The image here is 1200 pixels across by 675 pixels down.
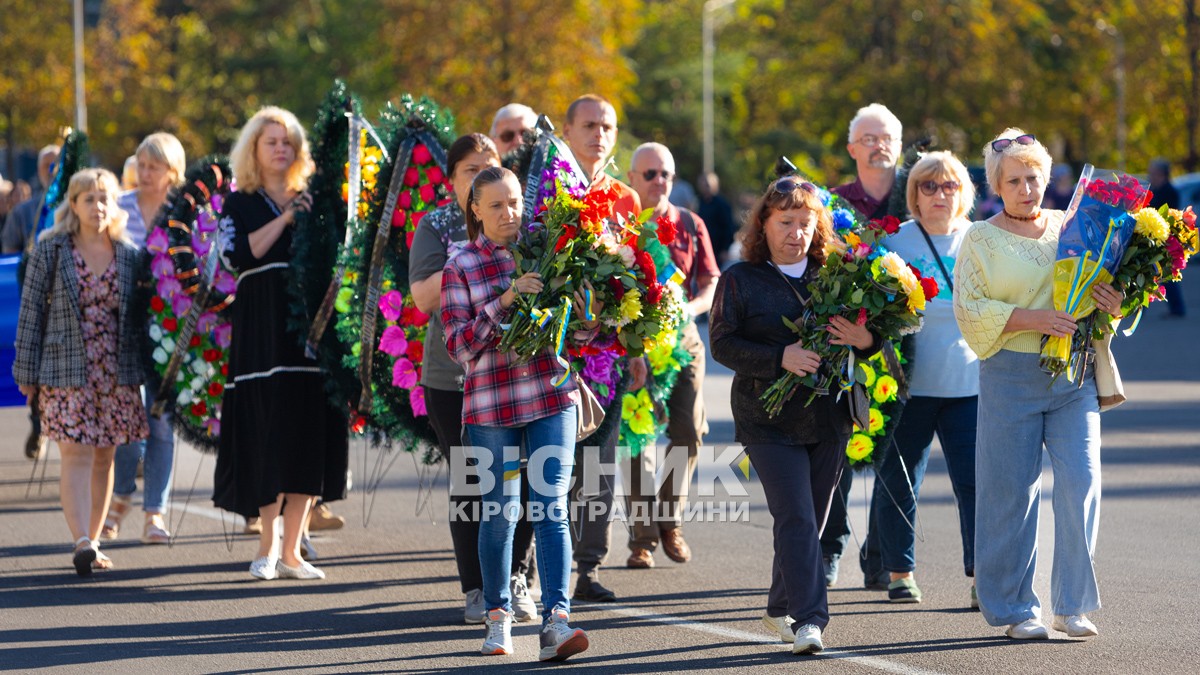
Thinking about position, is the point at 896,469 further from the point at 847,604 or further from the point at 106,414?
the point at 106,414

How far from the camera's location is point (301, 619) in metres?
7.48

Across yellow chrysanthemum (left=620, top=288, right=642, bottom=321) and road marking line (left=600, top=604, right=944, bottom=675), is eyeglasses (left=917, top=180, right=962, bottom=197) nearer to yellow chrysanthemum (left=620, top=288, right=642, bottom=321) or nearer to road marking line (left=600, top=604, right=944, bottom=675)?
yellow chrysanthemum (left=620, top=288, right=642, bottom=321)

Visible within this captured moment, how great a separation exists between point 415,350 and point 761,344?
2032mm

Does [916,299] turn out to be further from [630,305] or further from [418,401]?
[418,401]

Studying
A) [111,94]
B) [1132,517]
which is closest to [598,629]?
[1132,517]

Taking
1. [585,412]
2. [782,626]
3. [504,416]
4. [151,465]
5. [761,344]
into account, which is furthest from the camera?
[151,465]

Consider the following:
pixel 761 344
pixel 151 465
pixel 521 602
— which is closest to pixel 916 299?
pixel 761 344

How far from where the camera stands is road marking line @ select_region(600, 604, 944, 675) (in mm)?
6281

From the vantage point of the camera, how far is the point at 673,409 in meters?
8.70

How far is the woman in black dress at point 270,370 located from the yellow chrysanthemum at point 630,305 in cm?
237

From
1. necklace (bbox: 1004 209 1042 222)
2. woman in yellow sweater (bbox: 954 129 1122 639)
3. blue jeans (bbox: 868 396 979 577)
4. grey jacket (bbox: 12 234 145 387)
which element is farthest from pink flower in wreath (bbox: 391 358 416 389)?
necklace (bbox: 1004 209 1042 222)

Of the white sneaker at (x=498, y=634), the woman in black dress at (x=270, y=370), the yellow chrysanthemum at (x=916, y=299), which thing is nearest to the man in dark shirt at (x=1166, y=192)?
the woman in black dress at (x=270, y=370)

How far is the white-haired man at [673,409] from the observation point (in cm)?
861

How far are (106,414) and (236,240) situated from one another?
1362 millimetres
